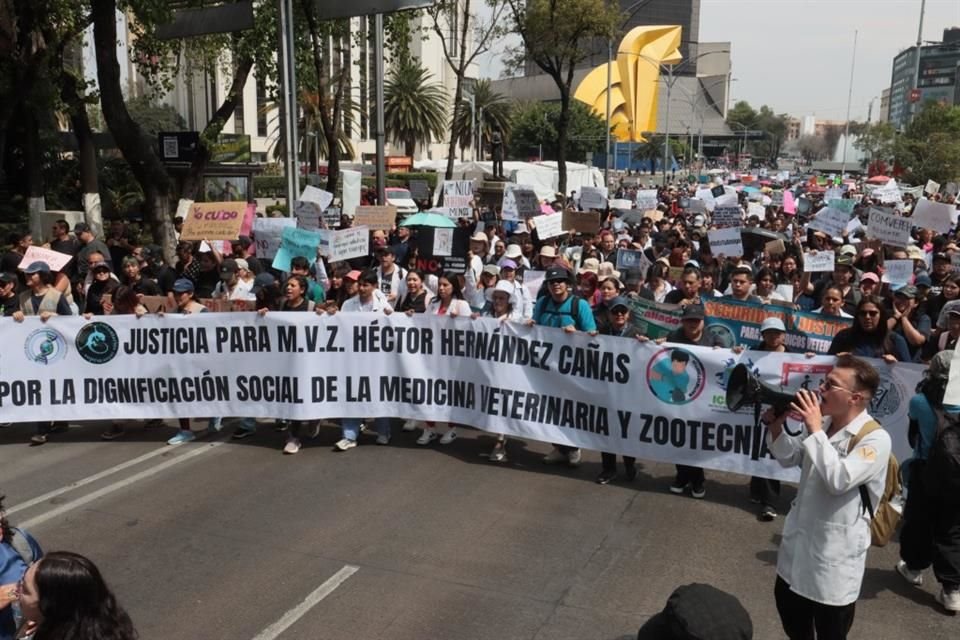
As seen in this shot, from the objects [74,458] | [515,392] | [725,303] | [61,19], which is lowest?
[74,458]

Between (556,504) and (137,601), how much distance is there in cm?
309

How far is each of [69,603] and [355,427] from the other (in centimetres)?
559

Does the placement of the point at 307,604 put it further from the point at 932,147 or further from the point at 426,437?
the point at 932,147

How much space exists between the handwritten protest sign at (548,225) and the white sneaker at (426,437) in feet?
21.5

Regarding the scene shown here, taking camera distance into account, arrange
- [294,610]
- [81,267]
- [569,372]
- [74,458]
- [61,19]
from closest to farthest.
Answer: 1. [294,610]
2. [569,372]
3. [74,458]
4. [81,267]
5. [61,19]

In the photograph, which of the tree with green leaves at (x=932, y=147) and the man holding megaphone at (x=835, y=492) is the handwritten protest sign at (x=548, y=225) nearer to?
the man holding megaphone at (x=835, y=492)

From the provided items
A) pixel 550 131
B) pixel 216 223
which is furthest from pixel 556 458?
pixel 550 131

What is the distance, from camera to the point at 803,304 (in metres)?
10.6

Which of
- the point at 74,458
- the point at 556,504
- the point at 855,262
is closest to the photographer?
the point at 556,504

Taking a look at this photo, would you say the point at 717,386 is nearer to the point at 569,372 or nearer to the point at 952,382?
the point at 569,372

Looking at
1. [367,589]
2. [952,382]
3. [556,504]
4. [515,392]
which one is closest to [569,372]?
[515,392]

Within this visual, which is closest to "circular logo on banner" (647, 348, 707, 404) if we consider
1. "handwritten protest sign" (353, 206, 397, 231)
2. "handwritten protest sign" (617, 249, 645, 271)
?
"handwritten protest sign" (617, 249, 645, 271)

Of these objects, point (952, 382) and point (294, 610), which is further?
point (294, 610)

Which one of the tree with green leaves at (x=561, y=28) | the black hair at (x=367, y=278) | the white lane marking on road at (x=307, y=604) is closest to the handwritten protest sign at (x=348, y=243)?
the black hair at (x=367, y=278)
